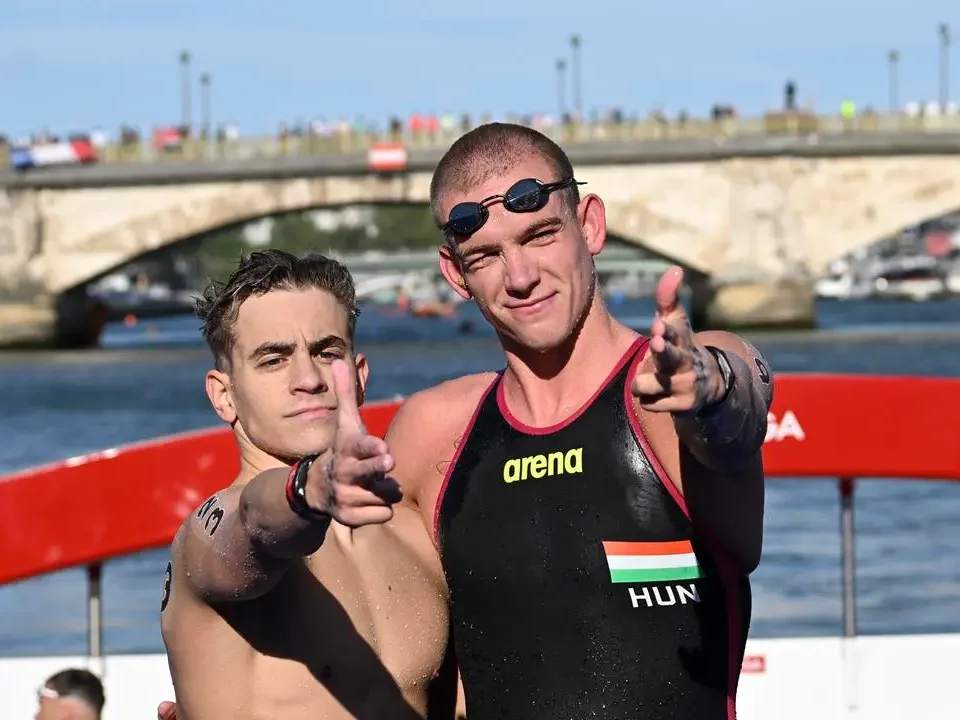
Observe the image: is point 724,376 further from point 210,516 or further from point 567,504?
point 210,516

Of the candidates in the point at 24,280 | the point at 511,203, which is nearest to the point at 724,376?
the point at 511,203

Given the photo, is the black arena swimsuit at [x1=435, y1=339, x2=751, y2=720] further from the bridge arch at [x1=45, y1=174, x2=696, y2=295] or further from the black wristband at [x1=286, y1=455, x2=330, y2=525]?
the bridge arch at [x1=45, y1=174, x2=696, y2=295]

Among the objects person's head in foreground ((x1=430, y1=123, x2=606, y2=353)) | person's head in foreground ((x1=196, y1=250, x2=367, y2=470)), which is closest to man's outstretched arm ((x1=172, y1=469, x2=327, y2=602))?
person's head in foreground ((x1=196, y1=250, x2=367, y2=470))

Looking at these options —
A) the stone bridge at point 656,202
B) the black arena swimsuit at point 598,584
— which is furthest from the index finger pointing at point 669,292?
the stone bridge at point 656,202

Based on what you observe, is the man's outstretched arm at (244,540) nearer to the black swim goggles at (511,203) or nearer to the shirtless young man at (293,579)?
the shirtless young man at (293,579)

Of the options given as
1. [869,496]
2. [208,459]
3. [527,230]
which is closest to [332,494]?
[527,230]

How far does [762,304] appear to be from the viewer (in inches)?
2135

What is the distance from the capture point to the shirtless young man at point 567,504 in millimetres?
3783

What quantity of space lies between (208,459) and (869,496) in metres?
19.9

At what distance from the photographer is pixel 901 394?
6672mm

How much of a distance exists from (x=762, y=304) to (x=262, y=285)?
167 feet

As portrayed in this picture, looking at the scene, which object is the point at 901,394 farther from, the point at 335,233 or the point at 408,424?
the point at 335,233

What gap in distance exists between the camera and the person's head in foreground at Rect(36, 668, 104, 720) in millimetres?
6322

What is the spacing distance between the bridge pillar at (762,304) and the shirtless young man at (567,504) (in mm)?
50489
